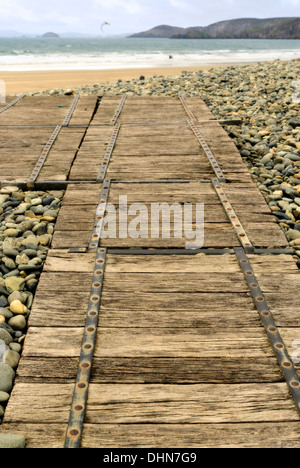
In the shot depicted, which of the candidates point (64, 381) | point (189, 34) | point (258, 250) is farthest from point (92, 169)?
point (189, 34)

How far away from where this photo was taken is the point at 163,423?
1.93 metres

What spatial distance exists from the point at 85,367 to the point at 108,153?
11.7 ft

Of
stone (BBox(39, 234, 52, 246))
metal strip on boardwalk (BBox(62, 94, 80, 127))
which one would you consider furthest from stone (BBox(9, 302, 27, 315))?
metal strip on boardwalk (BBox(62, 94, 80, 127))

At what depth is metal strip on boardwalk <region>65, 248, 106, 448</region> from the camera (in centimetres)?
190

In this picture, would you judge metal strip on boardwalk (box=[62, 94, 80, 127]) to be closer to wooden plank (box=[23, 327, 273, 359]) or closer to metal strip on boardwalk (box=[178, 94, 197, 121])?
metal strip on boardwalk (box=[178, 94, 197, 121])

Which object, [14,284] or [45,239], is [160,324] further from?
[45,239]

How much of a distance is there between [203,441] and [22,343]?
4.14ft

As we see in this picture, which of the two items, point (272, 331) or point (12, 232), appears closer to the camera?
point (272, 331)

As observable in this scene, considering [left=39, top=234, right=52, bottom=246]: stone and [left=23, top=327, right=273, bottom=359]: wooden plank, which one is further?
[left=39, top=234, right=52, bottom=246]: stone

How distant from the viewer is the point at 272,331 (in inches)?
97.5

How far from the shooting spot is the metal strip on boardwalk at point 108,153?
4.76 m

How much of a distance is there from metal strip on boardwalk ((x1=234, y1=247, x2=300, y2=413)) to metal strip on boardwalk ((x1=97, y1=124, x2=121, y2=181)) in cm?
210

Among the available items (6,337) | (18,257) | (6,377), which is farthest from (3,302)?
(6,377)
